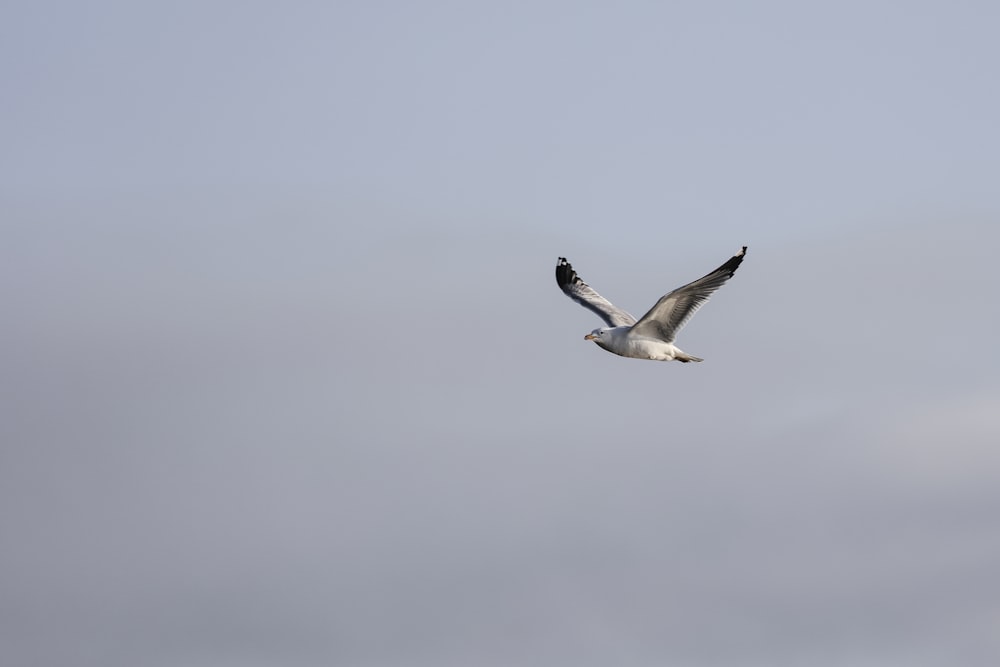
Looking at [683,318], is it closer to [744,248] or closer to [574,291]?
[744,248]

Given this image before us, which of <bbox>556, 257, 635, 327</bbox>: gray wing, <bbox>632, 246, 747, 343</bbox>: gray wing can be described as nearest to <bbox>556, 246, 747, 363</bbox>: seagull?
<bbox>632, 246, 747, 343</bbox>: gray wing

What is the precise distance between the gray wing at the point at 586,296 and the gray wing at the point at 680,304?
438cm

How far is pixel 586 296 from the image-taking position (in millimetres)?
53406

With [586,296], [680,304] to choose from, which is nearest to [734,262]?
[680,304]

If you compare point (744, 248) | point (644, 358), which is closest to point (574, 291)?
point (644, 358)

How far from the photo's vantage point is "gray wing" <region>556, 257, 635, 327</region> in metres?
50.4

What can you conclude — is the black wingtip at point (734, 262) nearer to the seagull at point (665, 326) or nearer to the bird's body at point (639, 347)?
the seagull at point (665, 326)

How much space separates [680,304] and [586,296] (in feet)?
31.0

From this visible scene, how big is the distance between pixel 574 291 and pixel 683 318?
32.1 feet

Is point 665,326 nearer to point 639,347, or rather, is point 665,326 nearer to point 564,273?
point 639,347

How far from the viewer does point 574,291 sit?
177ft

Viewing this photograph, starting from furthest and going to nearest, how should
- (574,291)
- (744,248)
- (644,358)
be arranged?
1. (574,291)
2. (644,358)
3. (744,248)

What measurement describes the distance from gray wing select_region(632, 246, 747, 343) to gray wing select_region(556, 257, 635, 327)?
4383 millimetres

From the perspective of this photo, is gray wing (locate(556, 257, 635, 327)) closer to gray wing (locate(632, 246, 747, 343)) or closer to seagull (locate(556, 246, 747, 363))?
seagull (locate(556, 246, 747, 363))
